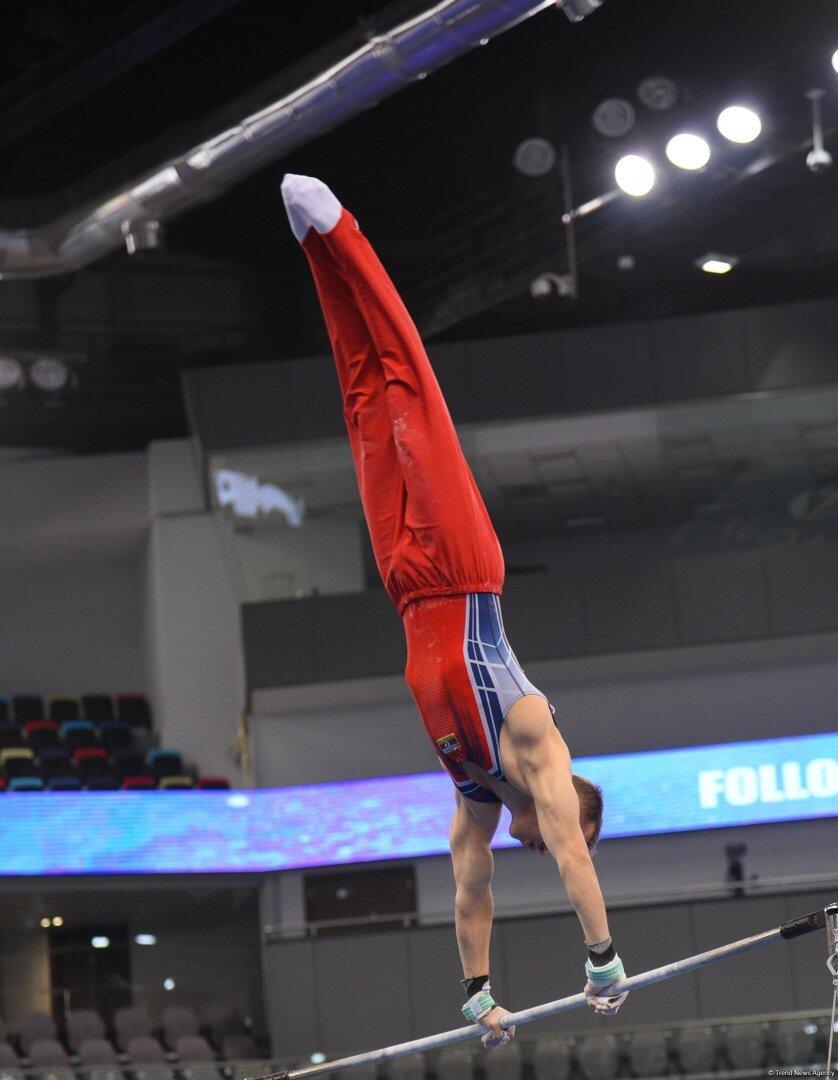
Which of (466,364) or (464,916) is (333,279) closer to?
(464,916)

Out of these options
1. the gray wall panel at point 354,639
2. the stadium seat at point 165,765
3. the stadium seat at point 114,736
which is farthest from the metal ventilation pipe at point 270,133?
the stadium seat at point 114,736

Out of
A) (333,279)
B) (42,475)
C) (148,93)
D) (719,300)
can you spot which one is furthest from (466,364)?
(333,279)

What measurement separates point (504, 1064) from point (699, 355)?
6.38 meters

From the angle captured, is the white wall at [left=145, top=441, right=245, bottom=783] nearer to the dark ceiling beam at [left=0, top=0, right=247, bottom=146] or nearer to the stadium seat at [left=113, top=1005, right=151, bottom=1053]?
the stadium seat at [left=113, top=1005, right=151, bottom=1053]

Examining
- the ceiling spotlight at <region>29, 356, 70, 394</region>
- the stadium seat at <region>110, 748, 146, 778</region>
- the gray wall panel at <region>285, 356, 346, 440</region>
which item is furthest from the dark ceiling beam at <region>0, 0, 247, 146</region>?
the stadium seat at <region>110, 748, 146, 778</region>

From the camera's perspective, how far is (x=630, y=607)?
47.4ft

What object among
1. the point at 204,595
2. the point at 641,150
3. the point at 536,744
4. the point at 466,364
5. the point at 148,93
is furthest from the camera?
the point at 204,595

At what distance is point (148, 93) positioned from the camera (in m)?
12.7

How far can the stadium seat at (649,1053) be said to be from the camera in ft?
36.7

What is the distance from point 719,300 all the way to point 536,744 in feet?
38.4

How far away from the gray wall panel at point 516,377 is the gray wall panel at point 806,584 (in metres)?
2.39

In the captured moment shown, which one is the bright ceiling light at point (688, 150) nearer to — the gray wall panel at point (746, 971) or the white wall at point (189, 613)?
the gray wall panel at point (746, 971)

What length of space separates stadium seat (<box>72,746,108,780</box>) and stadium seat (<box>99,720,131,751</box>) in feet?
4.07

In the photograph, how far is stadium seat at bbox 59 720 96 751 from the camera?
16.0 m
